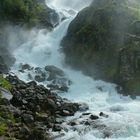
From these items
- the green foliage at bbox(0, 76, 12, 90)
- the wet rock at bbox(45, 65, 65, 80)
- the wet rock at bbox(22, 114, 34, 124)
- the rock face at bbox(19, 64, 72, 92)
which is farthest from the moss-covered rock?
the wet rock at bbox(22, 114, 34, 124)

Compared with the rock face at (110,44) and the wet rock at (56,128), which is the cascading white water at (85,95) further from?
the rock face at (110,44)

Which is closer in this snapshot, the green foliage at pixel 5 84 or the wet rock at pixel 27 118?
the wet rock at pixel 27 118

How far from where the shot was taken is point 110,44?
56812mm

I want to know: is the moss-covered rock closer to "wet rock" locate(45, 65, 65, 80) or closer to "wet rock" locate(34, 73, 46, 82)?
"wet rock" locate(45, 65, 65, 80)

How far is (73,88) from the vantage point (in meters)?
54.4

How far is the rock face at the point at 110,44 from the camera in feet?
173

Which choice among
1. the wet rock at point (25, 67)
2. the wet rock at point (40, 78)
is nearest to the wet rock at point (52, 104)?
the wet rock at point (40, 78)

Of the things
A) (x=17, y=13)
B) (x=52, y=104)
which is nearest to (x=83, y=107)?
(x=52, y=104)

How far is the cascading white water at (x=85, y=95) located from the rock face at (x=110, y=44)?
56.0 inches

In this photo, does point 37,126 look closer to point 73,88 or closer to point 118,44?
point 73,88

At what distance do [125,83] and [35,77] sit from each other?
11.5 meters

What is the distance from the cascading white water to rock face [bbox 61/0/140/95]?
1422 mm

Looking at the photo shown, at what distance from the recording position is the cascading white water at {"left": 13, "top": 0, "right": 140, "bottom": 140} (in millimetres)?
38688

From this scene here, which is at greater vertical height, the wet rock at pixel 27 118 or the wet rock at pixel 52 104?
the wet rock at pixel 52 104
